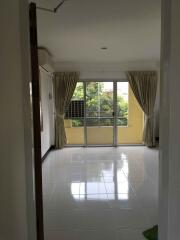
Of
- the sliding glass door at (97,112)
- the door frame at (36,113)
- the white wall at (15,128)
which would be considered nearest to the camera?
the white wall at (15,128)

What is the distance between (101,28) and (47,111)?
10.6ft

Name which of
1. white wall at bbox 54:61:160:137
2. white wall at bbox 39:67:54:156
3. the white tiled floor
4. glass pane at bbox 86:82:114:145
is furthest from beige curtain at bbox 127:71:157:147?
white wall at bbox 39:67:54:156

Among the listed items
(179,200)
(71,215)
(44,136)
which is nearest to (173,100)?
(179,200)

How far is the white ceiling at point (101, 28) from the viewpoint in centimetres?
A: 311

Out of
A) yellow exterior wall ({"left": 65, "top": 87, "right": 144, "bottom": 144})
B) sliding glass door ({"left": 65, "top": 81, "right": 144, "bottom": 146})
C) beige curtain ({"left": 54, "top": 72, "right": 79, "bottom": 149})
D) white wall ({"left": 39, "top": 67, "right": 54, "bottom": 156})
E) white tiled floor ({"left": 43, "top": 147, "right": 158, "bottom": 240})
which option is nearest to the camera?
white tiled floor ({"left": 43, "top": 147, "right": 158, "bottom": 240})

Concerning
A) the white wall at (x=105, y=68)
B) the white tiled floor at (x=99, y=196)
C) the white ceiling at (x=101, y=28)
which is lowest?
the white tiled floor at (x=99, y=196)

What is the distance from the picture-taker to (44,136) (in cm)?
610

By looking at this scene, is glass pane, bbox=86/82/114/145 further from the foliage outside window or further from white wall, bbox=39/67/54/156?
white wall, bbox=39/67/54/156

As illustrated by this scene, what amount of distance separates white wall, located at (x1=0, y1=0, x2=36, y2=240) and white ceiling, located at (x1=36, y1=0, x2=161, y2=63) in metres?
1.66

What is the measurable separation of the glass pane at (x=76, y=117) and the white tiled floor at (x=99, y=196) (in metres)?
1.63

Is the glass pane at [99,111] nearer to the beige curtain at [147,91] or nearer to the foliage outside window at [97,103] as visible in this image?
the foliage outside window at [97,103]

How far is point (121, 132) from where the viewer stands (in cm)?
808

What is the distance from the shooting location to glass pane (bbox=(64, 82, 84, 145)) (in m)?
7.44

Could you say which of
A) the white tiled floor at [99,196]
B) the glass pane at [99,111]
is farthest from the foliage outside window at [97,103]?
the white tiled floor at [99,196]
